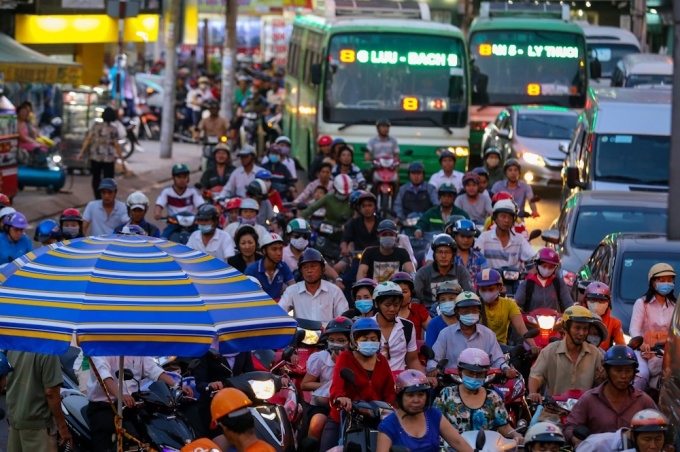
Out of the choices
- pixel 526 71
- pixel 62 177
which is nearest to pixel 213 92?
pixel 526 71

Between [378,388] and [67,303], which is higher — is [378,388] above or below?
below

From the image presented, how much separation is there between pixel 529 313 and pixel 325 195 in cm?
593

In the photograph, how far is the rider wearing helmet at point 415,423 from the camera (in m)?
9.23

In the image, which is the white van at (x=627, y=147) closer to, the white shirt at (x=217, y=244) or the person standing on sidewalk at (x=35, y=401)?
the white shirt at (x=217, y=244)

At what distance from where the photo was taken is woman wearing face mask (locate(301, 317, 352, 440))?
35.1ft

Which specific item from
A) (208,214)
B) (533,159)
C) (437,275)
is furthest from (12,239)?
(533,159)

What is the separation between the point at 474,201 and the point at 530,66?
45.1 feet

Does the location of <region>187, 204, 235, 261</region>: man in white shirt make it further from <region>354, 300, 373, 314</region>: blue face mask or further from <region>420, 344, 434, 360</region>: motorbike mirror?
<region>420, 344, 434, 360</region>: motorbike mirror

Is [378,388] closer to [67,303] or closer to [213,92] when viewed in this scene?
[67,303]

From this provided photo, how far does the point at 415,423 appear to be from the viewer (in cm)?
934

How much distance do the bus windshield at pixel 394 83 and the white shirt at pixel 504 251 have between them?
11083 millimetres

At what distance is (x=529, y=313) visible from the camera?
13.3 meters

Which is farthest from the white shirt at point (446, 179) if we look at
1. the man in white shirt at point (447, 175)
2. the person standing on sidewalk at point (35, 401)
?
the person standing on sidewalk at point (35, 401)

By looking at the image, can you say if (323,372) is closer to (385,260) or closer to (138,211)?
(385,260)
